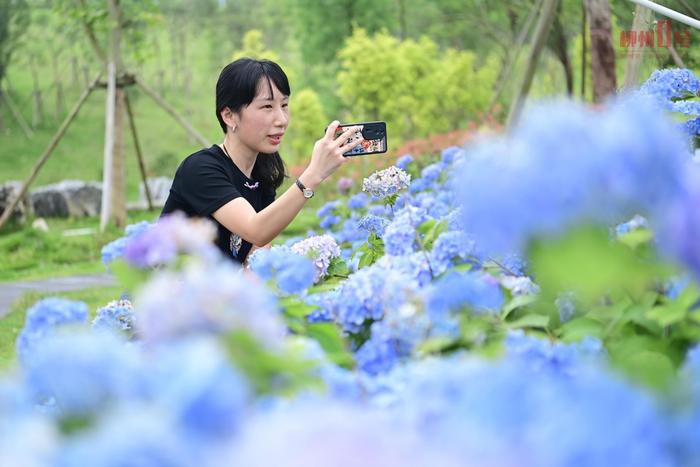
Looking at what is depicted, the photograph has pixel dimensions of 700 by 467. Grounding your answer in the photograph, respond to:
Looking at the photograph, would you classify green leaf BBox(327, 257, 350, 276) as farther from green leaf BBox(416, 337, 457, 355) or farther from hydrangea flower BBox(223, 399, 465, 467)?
hydrangea flower BBox(223, 399, 465, 467)

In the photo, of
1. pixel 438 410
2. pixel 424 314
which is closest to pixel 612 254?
pixel 438 410

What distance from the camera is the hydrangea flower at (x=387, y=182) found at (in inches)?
111

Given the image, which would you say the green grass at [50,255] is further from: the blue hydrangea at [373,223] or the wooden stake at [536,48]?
the blue hydrangea at [373,223]

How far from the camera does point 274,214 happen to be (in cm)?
265

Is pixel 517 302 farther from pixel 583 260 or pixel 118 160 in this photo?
pixel 118 160

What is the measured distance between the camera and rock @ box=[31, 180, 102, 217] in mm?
13828

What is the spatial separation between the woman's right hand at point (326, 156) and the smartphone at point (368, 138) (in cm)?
4

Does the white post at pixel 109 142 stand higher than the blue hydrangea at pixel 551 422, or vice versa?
the blue hydrangea at pixel 551 422

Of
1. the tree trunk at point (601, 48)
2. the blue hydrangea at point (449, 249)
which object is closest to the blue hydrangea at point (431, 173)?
the blue hydrangea at point (449, 249)

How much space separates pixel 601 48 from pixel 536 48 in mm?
932

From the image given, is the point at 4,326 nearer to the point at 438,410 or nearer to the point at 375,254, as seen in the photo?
the point at 375,254

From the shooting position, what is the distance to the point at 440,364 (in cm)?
111

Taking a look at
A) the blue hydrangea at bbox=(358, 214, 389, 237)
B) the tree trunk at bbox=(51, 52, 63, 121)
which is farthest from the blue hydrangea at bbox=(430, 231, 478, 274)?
the tree trunk at bbox=(51, 52, 63, 121)

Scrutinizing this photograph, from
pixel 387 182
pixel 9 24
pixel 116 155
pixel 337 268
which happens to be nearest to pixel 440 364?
pixel 337 268
